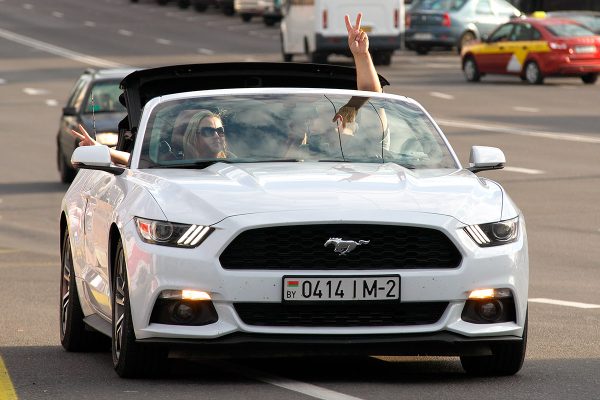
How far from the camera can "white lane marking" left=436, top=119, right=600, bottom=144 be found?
95.7 feet

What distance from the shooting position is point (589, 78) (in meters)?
40.8

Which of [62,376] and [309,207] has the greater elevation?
[309,207]

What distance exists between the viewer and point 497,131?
3072cm

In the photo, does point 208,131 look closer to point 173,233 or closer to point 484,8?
point 173,233

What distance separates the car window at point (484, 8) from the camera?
165 feet

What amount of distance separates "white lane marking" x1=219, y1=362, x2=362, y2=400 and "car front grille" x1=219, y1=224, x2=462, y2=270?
1.80ft

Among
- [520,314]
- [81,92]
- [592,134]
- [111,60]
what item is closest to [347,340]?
[520,314]

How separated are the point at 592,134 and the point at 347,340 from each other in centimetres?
2247

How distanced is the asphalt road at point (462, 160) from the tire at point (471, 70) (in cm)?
43

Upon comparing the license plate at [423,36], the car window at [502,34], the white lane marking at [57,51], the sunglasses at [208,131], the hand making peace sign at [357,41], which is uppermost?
the hand making peace sign at [357,41]

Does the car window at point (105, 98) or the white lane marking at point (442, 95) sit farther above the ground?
the car window at point (105, 98)

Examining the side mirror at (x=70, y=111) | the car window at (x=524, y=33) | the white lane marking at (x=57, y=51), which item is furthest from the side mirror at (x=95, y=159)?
the white lane marking at (x=57, y=51)

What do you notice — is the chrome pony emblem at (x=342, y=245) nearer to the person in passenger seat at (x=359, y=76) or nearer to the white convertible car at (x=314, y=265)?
the white convertible car at (x=314, y=265)

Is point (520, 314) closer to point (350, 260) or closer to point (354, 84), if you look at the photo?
point (350, 260)
